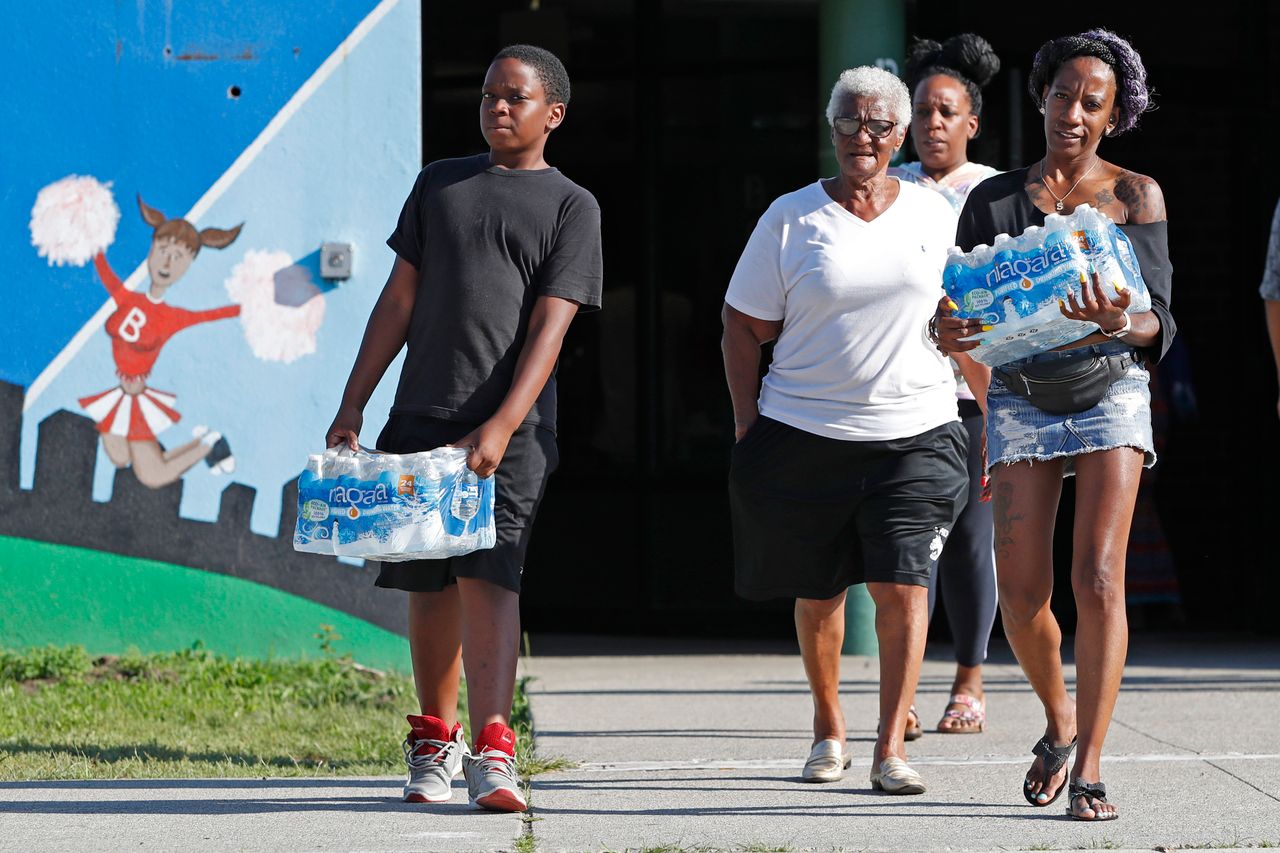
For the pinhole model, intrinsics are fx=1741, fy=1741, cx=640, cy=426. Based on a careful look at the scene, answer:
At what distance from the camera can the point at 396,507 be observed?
4.23m

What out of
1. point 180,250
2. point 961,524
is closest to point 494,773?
point 961,524

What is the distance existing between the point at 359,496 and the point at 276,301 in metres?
2.65

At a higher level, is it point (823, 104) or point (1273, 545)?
point (823, 104)

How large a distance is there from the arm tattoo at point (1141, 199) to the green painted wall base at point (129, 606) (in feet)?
12.0

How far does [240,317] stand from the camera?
6742 mm

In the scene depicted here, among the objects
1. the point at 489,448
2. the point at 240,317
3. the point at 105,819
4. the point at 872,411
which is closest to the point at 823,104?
the point at 240,317

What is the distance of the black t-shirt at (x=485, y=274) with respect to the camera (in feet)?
14.7

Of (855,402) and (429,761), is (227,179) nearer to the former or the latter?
(429,761)

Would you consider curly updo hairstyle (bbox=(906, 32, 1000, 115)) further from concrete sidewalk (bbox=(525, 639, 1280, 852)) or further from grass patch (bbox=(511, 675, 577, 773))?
grass patch (bbox=(511, 675, 577, 773))

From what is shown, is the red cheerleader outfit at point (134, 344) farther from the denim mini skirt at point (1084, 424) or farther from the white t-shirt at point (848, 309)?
the denim mini skirt at point (1084, 424)

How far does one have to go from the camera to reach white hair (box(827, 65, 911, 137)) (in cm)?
463

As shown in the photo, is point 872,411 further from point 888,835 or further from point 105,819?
point 105,819

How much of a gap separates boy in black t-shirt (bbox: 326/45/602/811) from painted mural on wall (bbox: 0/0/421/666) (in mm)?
2205

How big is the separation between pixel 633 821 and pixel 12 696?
2.94m
